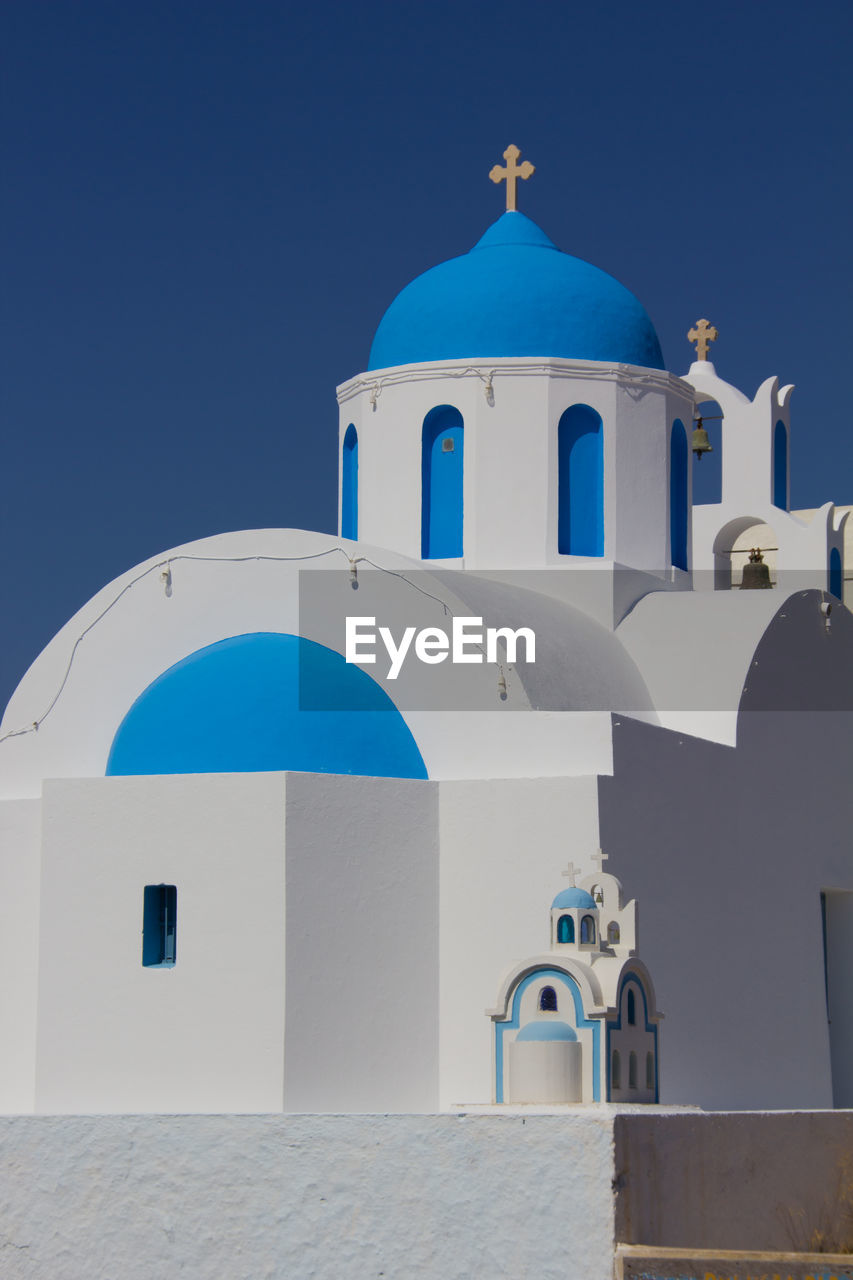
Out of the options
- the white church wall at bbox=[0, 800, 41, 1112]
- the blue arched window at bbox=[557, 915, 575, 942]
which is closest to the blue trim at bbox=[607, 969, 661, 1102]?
the blue arched window at bbox=[557, 915, 575, 942]

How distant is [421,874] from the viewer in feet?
35.7

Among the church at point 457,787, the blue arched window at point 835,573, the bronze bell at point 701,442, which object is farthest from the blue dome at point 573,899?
the blue arched window at point 835,573

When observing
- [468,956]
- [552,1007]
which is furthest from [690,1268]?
[468,956]

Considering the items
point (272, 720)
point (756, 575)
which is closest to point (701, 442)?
point (756, 575)

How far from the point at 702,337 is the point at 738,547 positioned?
1950 mm

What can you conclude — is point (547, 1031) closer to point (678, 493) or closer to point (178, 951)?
point (178, 951)

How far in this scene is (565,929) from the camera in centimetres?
955

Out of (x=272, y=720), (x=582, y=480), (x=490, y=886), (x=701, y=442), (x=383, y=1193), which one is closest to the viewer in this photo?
(x=383, y=1193)

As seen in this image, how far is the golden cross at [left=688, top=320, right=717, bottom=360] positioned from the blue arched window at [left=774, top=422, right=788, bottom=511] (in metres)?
0.94

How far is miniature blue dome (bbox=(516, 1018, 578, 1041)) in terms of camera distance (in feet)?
29.1

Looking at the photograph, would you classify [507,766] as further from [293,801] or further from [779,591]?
[779,591]

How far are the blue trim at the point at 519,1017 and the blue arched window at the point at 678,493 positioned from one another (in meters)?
5.74

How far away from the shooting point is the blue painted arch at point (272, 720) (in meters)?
10.9

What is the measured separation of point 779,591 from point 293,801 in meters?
4.48
